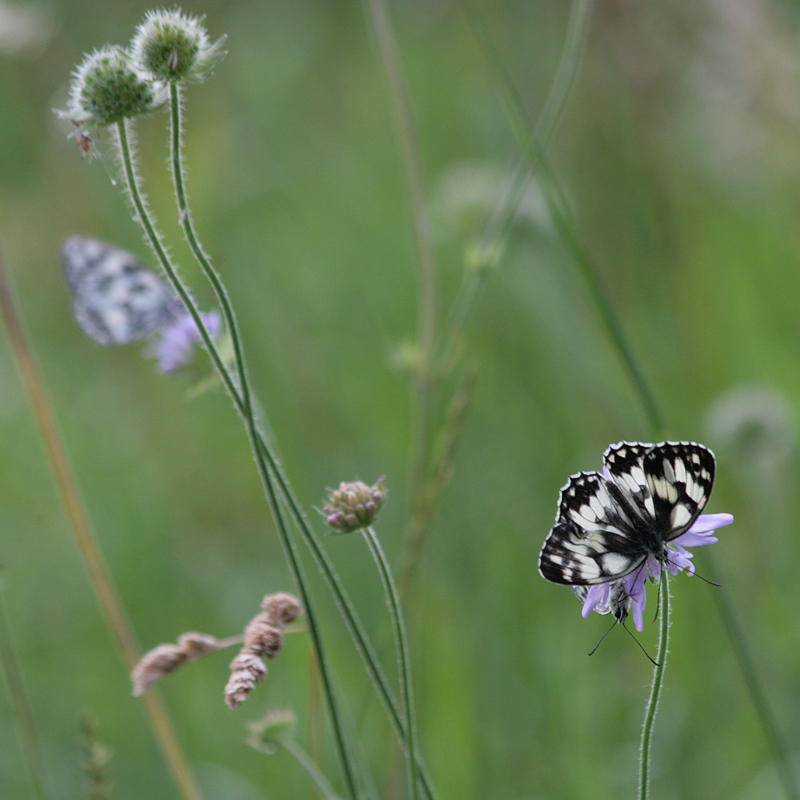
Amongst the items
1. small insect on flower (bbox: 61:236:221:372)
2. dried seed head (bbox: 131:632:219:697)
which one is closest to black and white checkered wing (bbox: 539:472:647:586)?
dried seed head (bbox: 131:632:219:697)

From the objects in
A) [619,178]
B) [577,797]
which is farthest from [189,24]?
[619,178]

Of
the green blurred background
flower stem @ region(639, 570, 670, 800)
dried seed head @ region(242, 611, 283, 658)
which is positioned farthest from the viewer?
the green blurred background

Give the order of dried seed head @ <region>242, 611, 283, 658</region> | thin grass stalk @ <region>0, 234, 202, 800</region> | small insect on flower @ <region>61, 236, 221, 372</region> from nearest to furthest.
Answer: dried seed head @ <region>242, 611, 283, 658</region>, thin grass stalk @ <region>0, 234, 202, 800</region>, small insect on flower @ <region>61, 236, 221, 372</region>

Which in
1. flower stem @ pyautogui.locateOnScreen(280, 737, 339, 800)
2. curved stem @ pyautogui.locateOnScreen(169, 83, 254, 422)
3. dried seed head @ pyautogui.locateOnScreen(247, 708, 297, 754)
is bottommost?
flower stem @ pyautogui.locateOnScreen(280, 737, 339, 800)

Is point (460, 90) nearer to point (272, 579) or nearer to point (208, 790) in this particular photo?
point (272, 579)

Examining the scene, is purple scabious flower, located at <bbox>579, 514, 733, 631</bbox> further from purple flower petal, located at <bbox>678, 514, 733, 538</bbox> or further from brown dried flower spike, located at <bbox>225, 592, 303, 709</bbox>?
brown dried flower spike, located at <bbox>225, 592, 303, 709</bbox>

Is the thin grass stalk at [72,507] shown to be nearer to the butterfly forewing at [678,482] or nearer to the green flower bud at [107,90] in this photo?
the green flower bud at [107,90]
